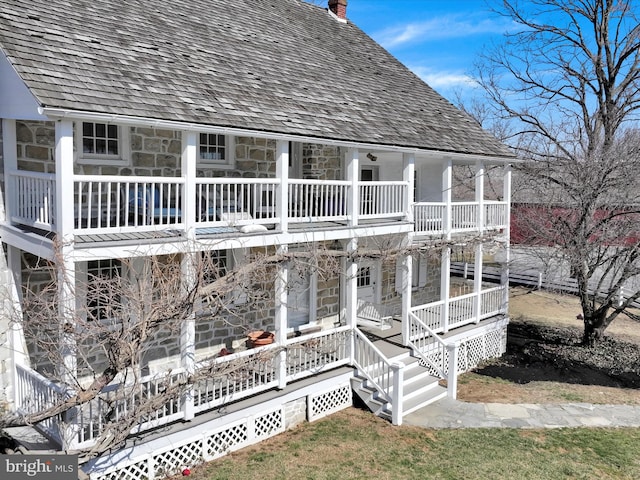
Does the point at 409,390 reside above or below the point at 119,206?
below

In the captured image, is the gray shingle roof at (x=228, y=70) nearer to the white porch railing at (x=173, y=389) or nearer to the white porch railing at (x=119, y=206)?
the white porch railing at (x=119, y=206)

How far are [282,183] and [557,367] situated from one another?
454 inches

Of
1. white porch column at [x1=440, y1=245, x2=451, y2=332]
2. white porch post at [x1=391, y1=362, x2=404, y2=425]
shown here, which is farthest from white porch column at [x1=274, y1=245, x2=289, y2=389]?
white porch column at [x1=440, y1=245, x2=451, y2=332]

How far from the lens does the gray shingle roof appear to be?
8.95m

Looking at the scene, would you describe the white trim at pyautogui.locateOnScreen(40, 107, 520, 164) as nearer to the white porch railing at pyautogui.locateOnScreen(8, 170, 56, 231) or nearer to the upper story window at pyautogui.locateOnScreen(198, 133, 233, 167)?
the white porch railing at pyautogui.locateOnScreen(8, 170, 56, 231)

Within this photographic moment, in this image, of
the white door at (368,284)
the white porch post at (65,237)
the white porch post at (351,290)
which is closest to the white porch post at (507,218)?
the white door at (368,284)

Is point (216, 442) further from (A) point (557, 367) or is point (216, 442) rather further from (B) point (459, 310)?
(A) point (557, 367)

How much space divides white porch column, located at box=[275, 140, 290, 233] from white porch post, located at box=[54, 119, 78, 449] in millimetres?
4084

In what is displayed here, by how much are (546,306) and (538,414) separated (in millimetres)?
13843

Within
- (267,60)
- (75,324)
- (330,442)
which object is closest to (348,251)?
(330,442)

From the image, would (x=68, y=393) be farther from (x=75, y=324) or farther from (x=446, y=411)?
(x=446, y=411)

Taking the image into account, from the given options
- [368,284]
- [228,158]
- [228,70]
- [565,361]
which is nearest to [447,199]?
[368,284]

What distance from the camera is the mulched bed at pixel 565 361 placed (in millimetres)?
15961

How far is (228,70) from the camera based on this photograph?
12.2m
